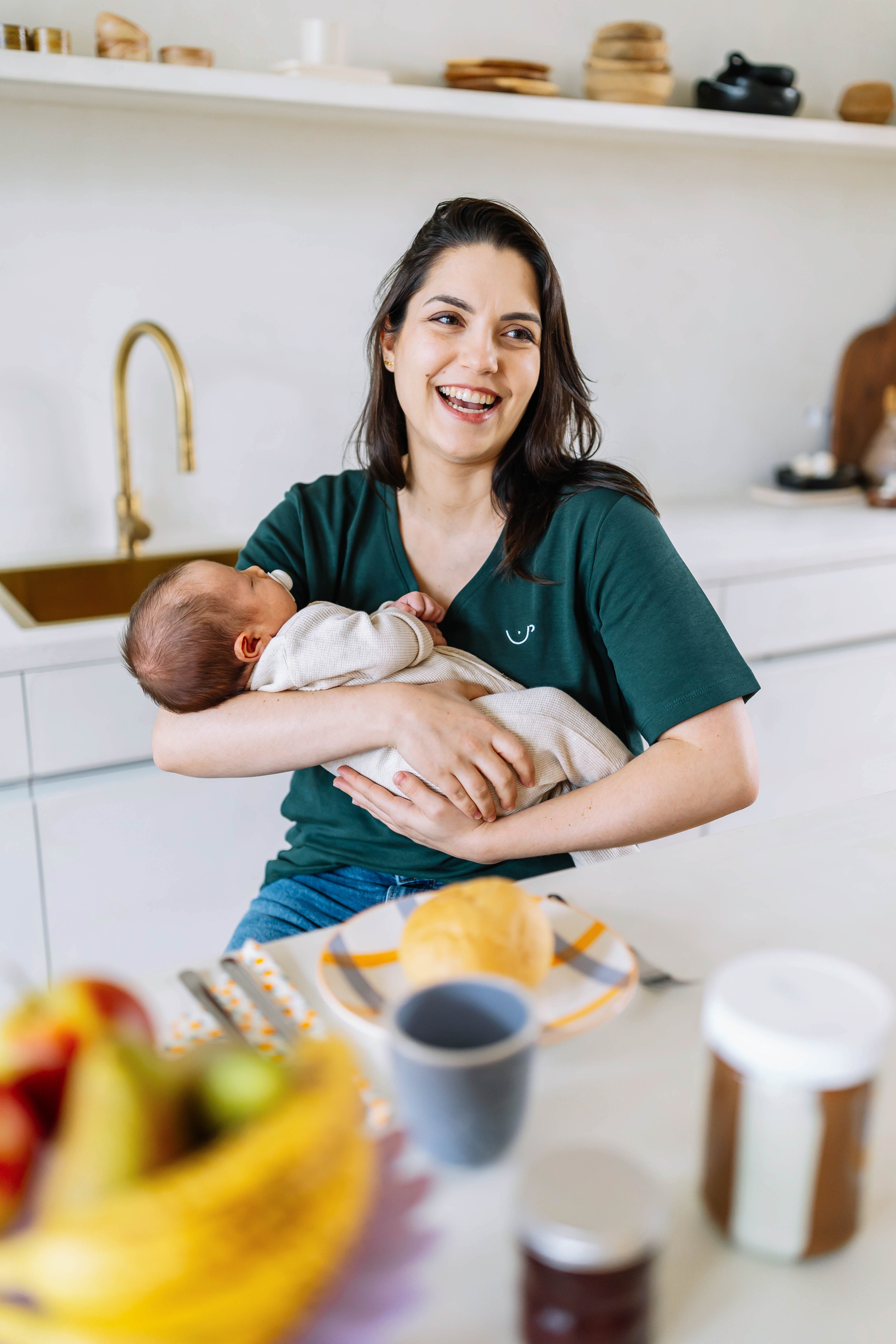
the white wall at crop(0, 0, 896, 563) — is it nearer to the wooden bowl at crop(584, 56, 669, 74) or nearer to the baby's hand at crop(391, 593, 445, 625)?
the wooden bowl at crop(584, 56, 669, 74)

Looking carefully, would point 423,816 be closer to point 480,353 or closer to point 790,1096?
point 480,353

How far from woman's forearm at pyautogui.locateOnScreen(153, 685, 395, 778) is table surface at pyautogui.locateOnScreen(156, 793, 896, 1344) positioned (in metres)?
0.35

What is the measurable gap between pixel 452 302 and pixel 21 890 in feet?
3.71

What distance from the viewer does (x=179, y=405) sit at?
6.65 ft

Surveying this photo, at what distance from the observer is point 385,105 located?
2.04m

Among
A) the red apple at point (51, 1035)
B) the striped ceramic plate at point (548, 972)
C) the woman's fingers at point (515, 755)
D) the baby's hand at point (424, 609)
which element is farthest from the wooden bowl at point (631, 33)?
the red apple at point (51, 1035)

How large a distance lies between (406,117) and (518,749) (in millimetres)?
1531

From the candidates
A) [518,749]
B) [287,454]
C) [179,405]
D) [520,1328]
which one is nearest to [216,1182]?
[520,1328]

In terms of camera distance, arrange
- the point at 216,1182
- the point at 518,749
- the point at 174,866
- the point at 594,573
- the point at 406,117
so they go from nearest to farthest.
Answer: the point at 216,1182 → the point at 518,749 → the point at 594,573 → the point at 174,866 → the point at 406,117

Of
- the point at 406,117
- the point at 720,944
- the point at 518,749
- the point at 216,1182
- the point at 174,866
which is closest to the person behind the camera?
the point at 216,1182

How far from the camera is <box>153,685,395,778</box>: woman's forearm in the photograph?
1264 millimetres

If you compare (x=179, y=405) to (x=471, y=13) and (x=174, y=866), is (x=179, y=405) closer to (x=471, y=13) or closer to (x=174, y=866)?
(x=174, y=866)

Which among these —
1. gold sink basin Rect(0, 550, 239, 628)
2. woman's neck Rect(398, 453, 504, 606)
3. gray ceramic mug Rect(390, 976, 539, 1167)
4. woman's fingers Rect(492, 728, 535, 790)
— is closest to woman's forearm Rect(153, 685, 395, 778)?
woman's fingers Rect(492, 728, 535, 790)

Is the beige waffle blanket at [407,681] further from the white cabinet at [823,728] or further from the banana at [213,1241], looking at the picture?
the white cabinet at [823,728]
